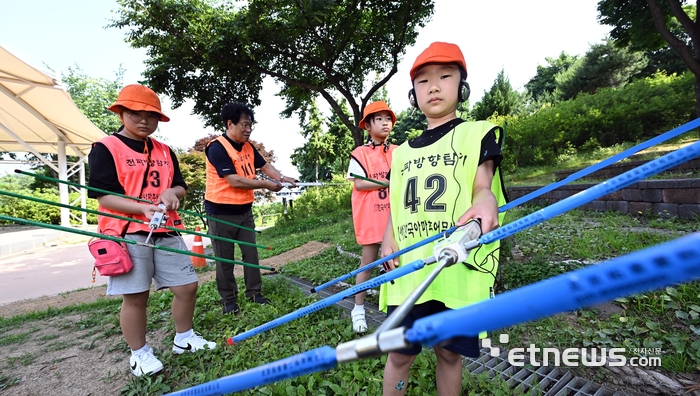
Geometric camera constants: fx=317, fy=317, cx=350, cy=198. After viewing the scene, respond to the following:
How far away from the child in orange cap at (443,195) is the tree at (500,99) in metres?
24.8

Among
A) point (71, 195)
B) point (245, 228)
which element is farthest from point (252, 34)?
point (71, 195)

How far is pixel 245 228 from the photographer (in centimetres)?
338

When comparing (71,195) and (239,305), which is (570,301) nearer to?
(239,305)

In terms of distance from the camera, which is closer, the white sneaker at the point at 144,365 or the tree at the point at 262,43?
the white sneaker at the point at 144,365

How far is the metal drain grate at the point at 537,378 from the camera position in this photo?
1.97 m

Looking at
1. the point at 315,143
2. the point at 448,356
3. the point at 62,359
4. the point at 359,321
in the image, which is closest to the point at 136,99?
the point at 62,359

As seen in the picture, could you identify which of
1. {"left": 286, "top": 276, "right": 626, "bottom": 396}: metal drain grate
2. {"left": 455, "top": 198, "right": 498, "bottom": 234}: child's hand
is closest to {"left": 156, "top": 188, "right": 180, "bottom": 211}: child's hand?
{"left": 455, "top": 198, "right": 498, "bottom": 234}: child's hand

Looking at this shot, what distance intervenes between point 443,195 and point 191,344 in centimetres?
246

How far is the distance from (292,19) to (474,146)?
8.62 meters

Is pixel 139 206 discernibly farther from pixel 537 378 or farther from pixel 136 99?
pixel 537 378

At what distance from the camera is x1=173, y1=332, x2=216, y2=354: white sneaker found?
8.68 ft

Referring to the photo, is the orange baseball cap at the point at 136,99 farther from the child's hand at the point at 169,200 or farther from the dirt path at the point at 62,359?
the dirt path at the point at 62,359

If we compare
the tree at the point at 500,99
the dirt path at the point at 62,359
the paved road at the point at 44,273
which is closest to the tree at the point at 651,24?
the dirt path at the point at 62,359

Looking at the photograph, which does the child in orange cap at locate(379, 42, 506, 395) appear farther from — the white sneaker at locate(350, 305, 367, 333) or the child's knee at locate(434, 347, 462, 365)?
the white sneaker at locate(350, 305, 367, 333)
